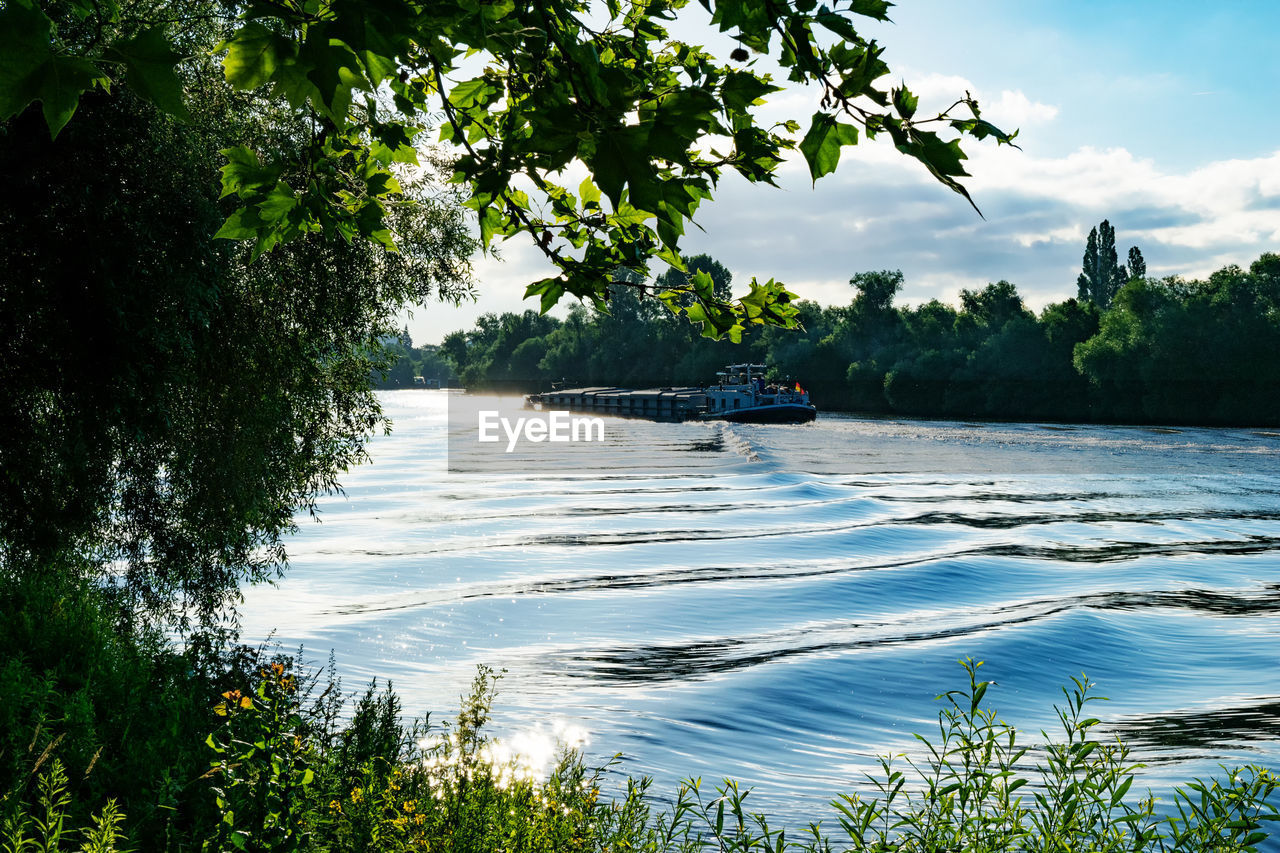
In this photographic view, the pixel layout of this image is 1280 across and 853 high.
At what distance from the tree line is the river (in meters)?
8.35

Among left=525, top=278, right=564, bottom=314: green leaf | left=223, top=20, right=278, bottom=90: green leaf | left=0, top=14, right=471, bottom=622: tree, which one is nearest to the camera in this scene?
left=223, top=20, right=278, bottom=90: green leaf

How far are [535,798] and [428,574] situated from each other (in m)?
16.1

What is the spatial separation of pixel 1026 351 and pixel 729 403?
2839 cm

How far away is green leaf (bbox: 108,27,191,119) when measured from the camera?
1928mm

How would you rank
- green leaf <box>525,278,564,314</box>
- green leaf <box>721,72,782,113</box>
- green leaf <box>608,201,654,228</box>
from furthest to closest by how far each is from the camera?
green leaf <box>525,278,564,314</box> → green leaf <box>608,201,654,228</box> → green leaf <box>721,72,782,113</box>

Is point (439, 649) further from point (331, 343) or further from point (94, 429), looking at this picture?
point (94, 429)

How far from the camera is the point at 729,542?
82.9ft

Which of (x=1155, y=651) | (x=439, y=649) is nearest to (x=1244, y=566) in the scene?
(x=1155, y=651)

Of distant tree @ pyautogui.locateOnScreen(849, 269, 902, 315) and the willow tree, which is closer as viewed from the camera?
the willow tree

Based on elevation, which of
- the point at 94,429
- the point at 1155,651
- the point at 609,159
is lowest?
the point at 1155,651

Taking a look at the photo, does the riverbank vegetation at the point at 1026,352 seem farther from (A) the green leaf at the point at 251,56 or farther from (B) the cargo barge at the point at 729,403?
(A) the green leaf at the point at 251,56

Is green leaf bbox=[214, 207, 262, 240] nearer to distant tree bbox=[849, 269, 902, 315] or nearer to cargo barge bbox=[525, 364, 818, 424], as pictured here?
cargo barge bbox=[525, 364, 818, 424]

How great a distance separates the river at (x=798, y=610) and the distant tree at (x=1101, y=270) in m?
95.0

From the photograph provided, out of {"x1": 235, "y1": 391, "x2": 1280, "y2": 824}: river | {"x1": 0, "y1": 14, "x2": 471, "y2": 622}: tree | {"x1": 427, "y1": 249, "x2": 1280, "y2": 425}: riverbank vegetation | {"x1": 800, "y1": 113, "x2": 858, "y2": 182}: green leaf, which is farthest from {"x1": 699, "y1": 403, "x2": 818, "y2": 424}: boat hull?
{"x1": 800, "y1": 113, "x2": 858, "y2": 182}: green leaf
